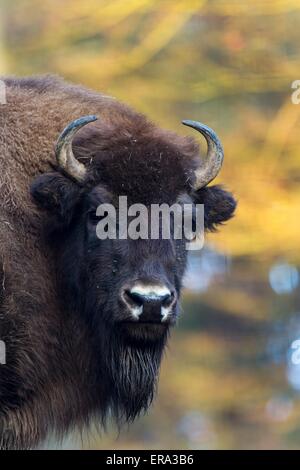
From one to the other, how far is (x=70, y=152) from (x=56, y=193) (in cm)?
30

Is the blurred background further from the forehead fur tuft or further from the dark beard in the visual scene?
the forehead fur tuft

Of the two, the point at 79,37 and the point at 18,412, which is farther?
the point at 79,37

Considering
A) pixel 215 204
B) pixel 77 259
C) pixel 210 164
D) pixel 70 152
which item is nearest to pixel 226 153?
pixel 215 204

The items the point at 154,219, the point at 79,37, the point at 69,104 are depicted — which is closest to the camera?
the point at 154,219

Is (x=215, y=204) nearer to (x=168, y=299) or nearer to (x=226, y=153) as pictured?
(x=168, y=299)

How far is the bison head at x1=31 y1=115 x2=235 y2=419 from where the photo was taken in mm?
6742

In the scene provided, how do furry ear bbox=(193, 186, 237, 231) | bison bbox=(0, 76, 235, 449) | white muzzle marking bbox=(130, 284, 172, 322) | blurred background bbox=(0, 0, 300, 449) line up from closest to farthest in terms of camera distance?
1. white muzzle marking bbox=(130, 284, 172, 322)
2. bison bbox=(0, 76, 235, 449)
3. furry ear bbox=(193, 186, 237, 231)
4. blurred background bbox=(0, 0, 300, 449)

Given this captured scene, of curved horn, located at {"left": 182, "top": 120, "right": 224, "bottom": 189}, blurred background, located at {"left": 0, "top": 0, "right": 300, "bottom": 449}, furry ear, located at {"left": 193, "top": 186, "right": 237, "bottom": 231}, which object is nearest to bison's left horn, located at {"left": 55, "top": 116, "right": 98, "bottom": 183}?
curved horn, located at {"left": 182, "top": 120, "right": 224, "bottom": 189}

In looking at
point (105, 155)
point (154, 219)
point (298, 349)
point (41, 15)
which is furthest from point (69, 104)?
point (41, 15)

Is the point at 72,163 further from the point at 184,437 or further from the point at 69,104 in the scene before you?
the point at 184,437

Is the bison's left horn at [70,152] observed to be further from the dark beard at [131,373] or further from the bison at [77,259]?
the dark beard at [131,373]

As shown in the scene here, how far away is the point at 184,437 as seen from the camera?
1892 cm

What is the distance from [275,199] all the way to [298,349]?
8.52 ft
